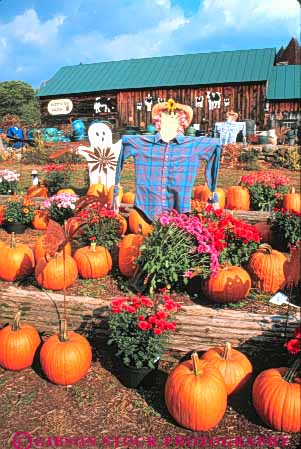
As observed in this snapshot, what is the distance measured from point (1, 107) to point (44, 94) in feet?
10.5

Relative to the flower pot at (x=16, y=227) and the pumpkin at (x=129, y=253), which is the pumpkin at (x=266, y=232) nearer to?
the pumpkin at (x=129, y=253)

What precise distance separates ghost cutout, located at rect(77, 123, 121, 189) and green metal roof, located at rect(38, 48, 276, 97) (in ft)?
48.1

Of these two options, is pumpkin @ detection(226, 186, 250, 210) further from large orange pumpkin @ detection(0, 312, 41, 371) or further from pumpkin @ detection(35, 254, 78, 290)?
large orange pumpkin @ detection(0, 312, 41, 371)

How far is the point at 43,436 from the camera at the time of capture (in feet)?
8.82

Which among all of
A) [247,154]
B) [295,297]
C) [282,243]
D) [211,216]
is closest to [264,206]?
[282,243]

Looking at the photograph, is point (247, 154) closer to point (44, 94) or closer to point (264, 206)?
point (264, 206)

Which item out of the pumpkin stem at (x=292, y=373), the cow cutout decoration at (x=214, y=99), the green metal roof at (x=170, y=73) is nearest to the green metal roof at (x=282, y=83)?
the green metal roof at (x=170, y=73)

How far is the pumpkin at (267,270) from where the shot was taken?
393 centimetres

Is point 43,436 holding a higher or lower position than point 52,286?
lower

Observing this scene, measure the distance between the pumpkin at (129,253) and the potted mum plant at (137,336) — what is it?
957 millimetres

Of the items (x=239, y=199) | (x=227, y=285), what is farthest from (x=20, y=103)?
(x=227, y=285)

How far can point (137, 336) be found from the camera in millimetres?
3053

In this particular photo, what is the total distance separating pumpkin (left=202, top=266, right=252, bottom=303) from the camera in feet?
11.7

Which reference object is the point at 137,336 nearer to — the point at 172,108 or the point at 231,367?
the point at 231,367
